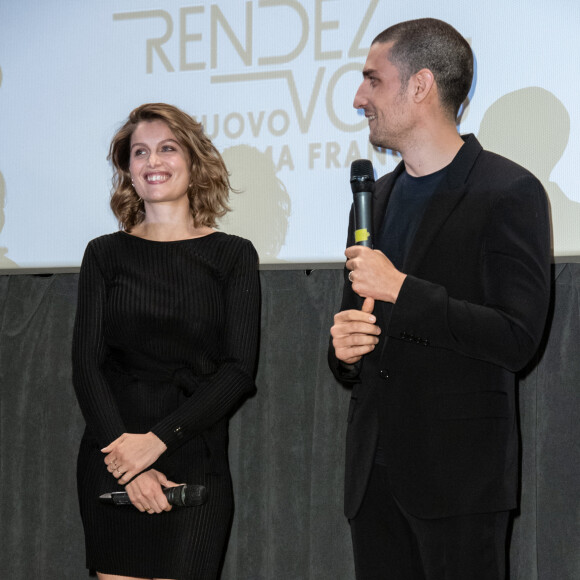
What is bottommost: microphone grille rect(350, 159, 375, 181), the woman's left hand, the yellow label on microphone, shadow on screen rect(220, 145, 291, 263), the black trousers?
the black trousers

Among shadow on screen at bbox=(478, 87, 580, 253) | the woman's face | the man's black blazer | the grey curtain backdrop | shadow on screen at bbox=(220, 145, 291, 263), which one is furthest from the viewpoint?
shadow on screen at bbox=(220, 145, 291, 263)

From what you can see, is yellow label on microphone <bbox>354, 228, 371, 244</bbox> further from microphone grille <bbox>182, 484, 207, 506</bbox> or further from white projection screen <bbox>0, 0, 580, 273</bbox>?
white projection screen <bbox>0, 0, 580, 273</bbox>

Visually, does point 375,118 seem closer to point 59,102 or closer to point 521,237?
point 521,237

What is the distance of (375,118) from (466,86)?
229 millimetres

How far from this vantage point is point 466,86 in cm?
184

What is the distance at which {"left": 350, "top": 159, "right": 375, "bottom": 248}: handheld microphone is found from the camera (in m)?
1.58

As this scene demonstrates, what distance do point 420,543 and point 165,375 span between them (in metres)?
0.83

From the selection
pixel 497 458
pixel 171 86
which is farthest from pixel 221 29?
pixel 497 458

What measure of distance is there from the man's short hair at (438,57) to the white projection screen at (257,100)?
0.66 meters

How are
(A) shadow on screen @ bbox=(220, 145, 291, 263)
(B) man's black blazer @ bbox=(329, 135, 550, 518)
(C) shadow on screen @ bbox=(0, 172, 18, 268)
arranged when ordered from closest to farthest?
(B) man's black blazer @ bbox=(329, 135, 550, 518)
(A) shadow on screen @ bbox=(220, 145, 291, 263)
(C) shadow on screen @ bbox=(0, 172, 18, 268)

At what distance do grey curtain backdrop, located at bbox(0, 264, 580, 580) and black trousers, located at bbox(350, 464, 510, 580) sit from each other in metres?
1.01

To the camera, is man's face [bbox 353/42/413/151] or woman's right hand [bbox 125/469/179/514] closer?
man's face [bbox 353/42/413/151]

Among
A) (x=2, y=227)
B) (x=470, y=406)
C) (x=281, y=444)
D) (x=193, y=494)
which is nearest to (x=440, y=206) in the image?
(x=470, y=406)

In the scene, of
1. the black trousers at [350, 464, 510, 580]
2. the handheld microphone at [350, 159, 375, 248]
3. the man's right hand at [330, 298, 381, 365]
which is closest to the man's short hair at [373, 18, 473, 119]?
the handheld microphone at [350, 159, 375, 248]
